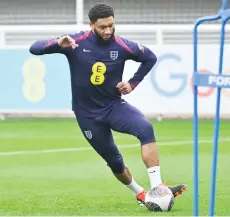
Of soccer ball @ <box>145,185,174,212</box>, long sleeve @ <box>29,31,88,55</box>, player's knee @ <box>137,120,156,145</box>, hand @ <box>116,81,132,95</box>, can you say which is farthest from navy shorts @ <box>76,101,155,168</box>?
long sleeve @ <box>29,31,88,55</box>

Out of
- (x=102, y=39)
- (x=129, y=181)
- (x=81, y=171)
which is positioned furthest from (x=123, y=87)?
(x=81, y=171)

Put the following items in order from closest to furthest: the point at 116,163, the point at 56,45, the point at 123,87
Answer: the point at 56,45 < the point at 123,87 < the point at 116,163

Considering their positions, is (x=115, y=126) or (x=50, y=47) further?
(x=115, y=126)

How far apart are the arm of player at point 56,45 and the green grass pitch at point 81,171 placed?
1464 mm

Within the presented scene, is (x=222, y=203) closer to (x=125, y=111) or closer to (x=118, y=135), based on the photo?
(x=125, y=111)

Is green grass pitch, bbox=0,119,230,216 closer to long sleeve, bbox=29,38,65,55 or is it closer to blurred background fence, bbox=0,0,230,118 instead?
blurred background fence, bbox=0,0,230,118

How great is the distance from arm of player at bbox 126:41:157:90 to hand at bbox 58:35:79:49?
0.62 meters

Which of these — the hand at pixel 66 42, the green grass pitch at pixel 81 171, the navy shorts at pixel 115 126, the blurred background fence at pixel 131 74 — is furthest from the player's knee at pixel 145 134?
the blurred background fence at pixel 131 74

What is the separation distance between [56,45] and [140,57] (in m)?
0.87

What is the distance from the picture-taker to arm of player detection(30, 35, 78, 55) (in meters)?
9.04

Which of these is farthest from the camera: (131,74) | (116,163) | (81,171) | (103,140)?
(131,74)

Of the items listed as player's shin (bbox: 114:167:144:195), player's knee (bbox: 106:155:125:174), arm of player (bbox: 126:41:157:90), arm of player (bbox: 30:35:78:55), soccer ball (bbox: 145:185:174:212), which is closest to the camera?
soccer ball (bbox: 145:185:174:212)

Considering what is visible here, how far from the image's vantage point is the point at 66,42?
9.09 meters

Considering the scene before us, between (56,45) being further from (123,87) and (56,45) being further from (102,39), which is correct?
(123,87)
